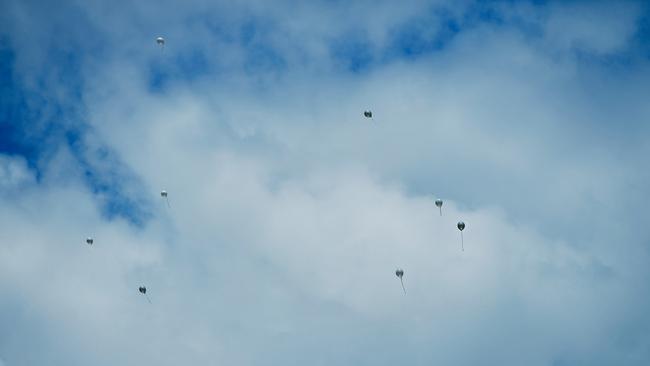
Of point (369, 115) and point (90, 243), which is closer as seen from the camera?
point (369, 115)

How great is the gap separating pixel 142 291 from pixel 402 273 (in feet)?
108

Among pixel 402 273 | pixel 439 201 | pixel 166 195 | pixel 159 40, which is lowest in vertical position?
pixel 402 273

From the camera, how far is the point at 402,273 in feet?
219

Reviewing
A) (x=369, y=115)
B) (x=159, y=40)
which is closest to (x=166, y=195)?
(x=159, y=40)

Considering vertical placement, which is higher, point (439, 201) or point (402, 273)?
point (439, 201)

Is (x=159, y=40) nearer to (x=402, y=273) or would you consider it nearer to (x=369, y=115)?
(x=369, y=115)

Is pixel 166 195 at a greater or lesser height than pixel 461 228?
greater

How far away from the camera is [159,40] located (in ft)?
216

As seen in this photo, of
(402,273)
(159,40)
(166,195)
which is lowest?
(402,273)

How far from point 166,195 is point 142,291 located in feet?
→ 41.4

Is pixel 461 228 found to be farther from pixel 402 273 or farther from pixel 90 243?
pixel 90 243

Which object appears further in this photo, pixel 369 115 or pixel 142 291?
pixel 142 291

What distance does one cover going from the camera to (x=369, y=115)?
63500 millimetres

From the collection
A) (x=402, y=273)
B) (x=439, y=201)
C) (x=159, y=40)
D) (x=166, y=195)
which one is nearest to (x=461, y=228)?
(x=439, y=201)
